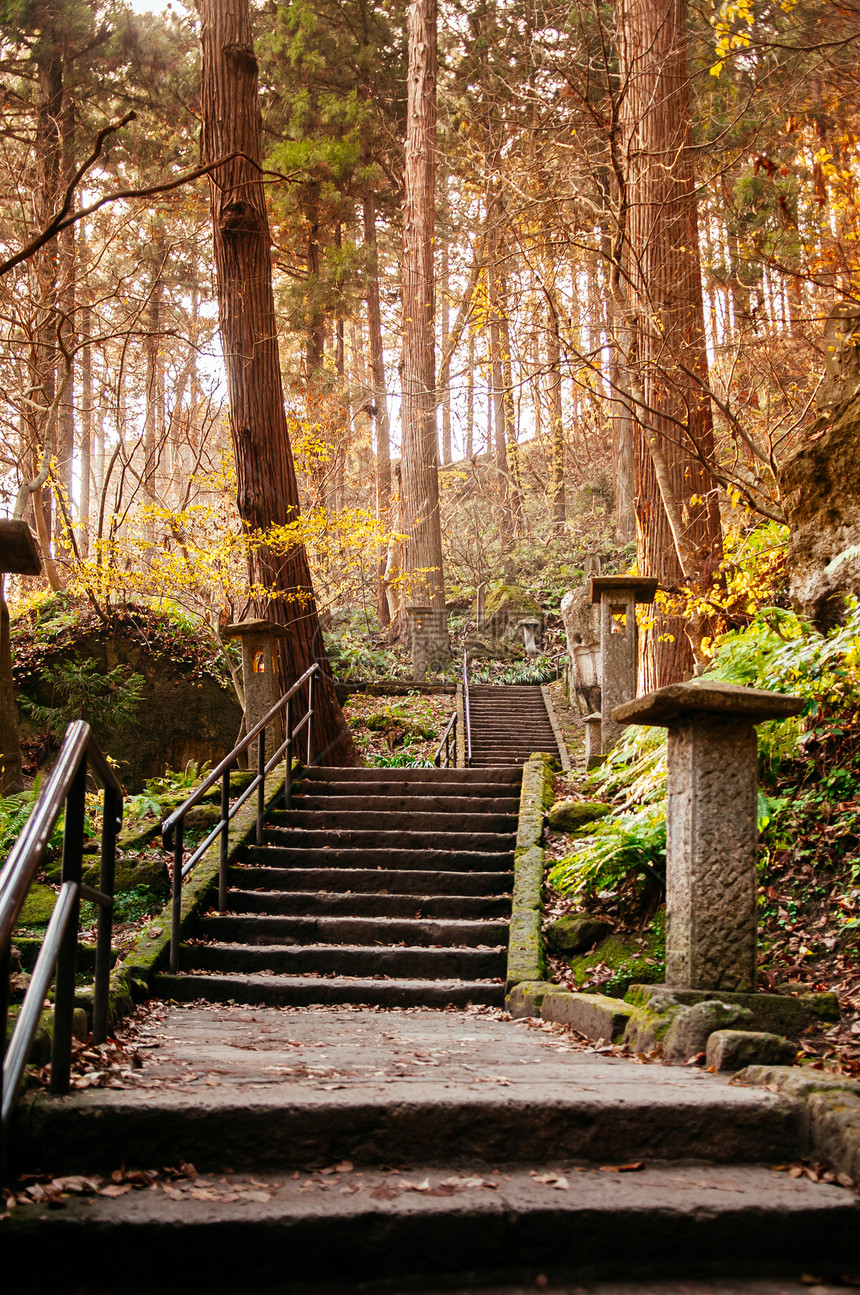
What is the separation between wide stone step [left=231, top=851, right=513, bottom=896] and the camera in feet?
21.6

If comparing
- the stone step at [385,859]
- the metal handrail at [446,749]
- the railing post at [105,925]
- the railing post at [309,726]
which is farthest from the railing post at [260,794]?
the metal handrail at [446,749]

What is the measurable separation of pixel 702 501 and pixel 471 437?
878 inches

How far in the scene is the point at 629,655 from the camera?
8.60 meters

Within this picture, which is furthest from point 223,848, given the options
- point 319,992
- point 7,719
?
point 7,719

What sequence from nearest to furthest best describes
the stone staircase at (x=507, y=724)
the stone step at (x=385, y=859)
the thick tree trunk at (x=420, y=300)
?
the stone step at (x=385, y=859)
the stone staircase at (x=507, y=724)
the thick tree trunk at (x=420, y=300)

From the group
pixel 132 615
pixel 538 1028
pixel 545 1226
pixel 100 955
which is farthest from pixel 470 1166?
pixel 132 615

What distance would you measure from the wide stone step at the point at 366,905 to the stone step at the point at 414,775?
7.68ft

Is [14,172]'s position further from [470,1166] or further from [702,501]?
[470,1166]

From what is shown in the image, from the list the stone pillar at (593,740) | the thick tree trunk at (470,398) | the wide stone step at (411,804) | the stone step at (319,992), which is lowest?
the stone step at (319,992)

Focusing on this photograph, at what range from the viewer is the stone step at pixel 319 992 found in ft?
16.6

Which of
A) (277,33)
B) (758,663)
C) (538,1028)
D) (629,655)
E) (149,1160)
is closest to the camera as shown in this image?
(149,1160)

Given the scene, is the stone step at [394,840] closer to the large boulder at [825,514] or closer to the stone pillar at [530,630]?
the large boulder at [825,514]

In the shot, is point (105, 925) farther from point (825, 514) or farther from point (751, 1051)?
point (825, 514)

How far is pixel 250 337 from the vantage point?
10219 millimetres
